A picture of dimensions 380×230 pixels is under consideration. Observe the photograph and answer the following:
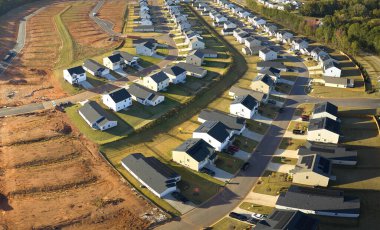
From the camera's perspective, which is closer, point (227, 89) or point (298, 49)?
point (227, 89)

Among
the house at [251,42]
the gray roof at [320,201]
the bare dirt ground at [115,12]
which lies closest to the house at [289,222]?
the gray roof at [320,201]

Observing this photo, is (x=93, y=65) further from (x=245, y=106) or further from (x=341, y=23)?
(x=341, y=23)

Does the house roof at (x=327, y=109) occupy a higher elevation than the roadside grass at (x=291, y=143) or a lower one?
higher

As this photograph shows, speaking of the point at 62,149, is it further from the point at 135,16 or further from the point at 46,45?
the point at 135,16

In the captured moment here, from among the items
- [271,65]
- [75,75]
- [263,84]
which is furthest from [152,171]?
[271,65]

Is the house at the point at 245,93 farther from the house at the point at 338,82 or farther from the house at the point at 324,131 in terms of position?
the house at the point at 338,82

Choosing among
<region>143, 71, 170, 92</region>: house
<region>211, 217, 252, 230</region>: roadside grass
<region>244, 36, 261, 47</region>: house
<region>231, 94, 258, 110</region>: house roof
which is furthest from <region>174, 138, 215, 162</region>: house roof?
<region>244, 36, 261, 47</region>: house

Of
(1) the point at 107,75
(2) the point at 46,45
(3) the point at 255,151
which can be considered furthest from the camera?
(2) the point at 46,45

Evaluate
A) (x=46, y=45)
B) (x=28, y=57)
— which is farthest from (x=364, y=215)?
(x=46, y=45)
